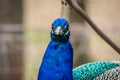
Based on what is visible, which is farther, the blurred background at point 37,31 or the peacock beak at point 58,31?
the blurred background at point 37,31

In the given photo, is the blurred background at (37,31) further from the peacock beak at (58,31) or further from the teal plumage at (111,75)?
the peacock beak at (58,31)

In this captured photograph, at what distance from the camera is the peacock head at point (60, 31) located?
2499mm

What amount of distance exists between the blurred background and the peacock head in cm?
221

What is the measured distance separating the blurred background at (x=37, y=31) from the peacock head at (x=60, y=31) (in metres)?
2.21

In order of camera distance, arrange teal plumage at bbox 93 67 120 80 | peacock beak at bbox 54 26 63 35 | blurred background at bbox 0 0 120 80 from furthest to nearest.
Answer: blurred background at bbox 0 0 120 80, teal plumage at bbox 93 67 120 80, peacock beak at bbox 54 26 63 35

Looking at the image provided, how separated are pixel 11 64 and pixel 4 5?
533mm

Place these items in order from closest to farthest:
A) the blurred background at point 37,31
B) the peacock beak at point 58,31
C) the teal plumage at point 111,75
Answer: the peacock beak at point 58,31 → the teal plumage at point 111,75 → the blurred background at point 37,31

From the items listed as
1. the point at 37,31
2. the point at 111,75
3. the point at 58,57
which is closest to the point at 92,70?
the point at 111,75

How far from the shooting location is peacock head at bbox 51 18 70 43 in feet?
8.20

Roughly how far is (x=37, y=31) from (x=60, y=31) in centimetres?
296

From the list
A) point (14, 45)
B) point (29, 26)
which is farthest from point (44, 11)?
point (14, 45)

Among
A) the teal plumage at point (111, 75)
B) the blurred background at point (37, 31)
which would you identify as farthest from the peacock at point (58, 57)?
the blurred background at point (37, 31)

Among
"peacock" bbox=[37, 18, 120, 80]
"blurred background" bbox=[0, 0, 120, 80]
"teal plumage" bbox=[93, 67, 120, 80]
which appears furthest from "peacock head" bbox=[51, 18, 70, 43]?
"blurred background" bbox=[0, 0, 120, 80]

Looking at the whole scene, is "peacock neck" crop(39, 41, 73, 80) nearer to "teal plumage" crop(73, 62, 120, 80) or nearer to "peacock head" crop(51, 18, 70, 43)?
"peacock head" crop(51, 18, 70, 43)
